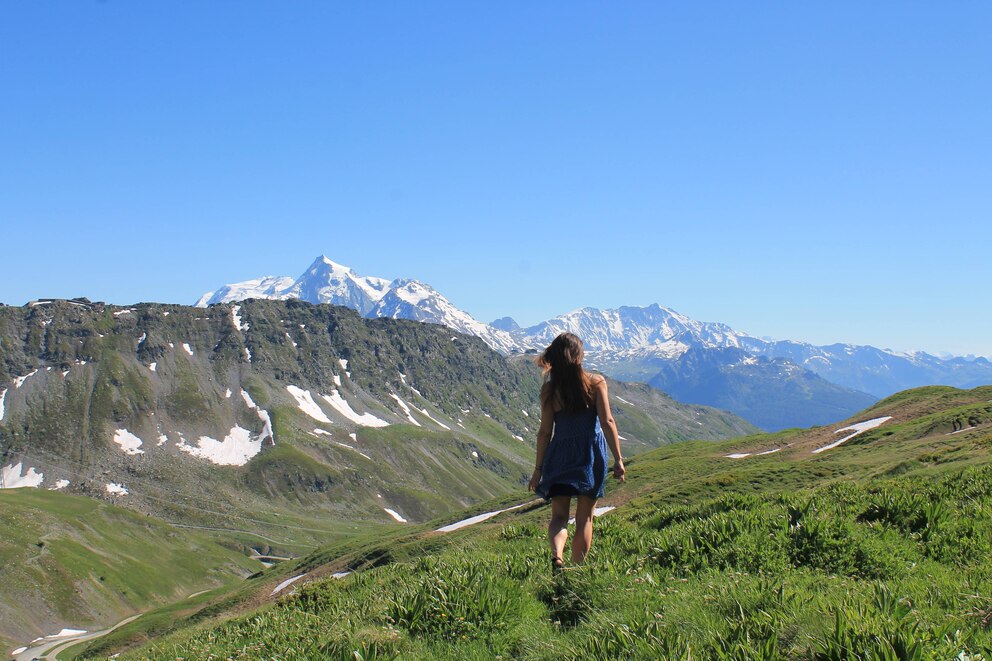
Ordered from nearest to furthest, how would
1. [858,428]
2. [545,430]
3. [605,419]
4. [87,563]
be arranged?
[605,419]
[545,430]
[858,428]
[87,563]

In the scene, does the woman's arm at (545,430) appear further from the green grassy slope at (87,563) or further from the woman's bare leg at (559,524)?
the green grassy slope at (87,563)

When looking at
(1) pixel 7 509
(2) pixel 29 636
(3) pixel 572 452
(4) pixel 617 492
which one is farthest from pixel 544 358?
(1) pixel 7 509

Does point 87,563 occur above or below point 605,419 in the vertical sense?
below

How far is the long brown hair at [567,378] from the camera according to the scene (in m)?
10.7

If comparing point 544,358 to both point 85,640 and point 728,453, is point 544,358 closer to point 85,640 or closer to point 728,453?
point 728,453

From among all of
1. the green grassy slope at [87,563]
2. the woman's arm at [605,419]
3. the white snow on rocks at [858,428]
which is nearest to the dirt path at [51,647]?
the green grassy slope at [87,563]

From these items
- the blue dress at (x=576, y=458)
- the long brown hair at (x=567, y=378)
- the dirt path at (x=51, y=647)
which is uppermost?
the long brown hair at (x=567, y=378)

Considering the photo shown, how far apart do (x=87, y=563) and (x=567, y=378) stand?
16669 cm

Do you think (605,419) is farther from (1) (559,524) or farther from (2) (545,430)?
(1) (559,524)

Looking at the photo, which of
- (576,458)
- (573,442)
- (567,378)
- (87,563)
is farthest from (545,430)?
(87,563)

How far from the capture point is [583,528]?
418 inches

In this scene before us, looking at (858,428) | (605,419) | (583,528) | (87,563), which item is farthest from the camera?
(87,563)

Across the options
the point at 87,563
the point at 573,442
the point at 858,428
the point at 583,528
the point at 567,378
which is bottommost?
the point at 87,563

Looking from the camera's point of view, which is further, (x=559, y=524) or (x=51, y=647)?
(x=51, y=647)
